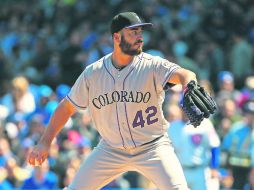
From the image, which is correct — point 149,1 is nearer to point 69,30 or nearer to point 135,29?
point 69,30

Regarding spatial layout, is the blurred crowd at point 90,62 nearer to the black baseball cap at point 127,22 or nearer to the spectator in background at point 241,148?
the spectator in background at point 241,148

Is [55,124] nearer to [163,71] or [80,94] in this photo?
[80,94]

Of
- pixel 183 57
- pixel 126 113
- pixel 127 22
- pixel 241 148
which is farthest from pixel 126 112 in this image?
pixel 183 57

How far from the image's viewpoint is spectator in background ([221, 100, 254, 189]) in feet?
34.0

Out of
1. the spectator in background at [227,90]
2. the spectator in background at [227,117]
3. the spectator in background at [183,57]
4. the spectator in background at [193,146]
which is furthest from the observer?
the spectator in background at [183,57]

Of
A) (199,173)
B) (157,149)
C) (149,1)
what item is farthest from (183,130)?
(149,1)

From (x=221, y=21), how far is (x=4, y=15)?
215 inches

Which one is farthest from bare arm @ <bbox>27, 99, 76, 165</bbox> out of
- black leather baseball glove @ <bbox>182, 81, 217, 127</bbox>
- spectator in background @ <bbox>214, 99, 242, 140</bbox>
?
spectator in background @ <bbox>214, 99, 242, 140</bbox>

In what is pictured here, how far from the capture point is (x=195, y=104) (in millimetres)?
6281

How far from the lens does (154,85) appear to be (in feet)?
22.1

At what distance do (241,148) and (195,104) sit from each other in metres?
4.39

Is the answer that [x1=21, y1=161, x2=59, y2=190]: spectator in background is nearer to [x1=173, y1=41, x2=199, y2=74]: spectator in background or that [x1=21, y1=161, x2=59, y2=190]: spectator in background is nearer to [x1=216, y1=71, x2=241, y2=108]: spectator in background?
[x1=216, y1=71, x2=241, y2=108]: spectator in background

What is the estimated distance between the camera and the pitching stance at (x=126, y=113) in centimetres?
673

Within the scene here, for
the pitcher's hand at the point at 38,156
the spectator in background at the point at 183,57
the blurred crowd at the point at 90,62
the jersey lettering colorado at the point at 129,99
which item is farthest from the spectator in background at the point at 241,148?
the pitcher's hand at the point at 38,156
